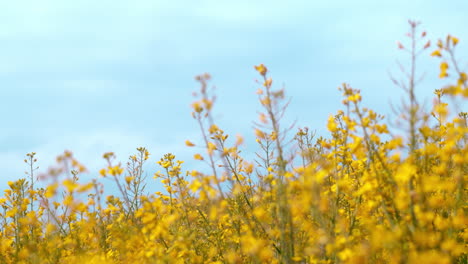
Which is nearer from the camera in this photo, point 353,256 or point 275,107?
point 353,256

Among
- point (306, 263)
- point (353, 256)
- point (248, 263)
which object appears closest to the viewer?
point (353, 256)

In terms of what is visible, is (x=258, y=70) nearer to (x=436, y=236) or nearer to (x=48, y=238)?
(x=436, y=236)

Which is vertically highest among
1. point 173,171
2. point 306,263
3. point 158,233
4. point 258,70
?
point 258,70

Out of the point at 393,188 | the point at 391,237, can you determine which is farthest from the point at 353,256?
the point at 393,188

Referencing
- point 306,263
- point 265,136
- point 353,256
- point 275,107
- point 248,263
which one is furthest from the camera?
point 265,136

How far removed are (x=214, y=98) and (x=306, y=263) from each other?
2151 millimetres

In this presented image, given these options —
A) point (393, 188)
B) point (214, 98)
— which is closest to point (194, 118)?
point (214, 98)

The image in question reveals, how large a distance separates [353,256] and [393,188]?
3.12 feet

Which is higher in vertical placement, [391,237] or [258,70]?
[258,70]

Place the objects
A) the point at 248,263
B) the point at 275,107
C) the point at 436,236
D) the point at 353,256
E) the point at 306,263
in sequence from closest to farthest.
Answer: the point at 353,256 → the point at 436,236 → the point at 275,107 → the point at 306,263 → the point at 248,263

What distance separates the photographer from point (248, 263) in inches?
211

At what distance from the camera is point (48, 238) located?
502 cm

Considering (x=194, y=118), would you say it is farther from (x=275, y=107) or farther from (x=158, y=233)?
(x=158, y=233)

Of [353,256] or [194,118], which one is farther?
[194,118]
